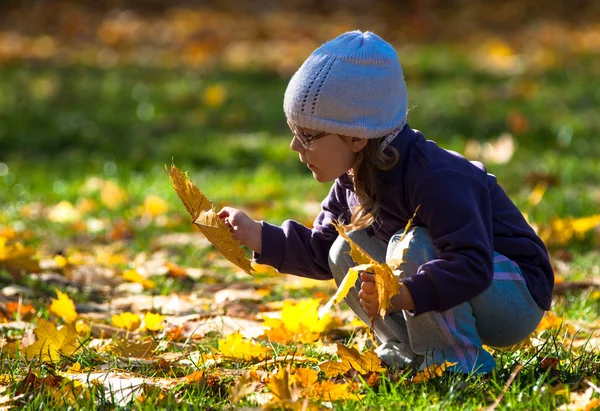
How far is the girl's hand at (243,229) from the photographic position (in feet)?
9.29

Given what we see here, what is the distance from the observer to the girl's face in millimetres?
2625

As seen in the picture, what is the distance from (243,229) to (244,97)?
19.8 ft

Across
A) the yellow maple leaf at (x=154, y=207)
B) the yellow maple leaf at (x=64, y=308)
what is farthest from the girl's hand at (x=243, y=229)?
the yellow maple leaf at (x=154, y=207)

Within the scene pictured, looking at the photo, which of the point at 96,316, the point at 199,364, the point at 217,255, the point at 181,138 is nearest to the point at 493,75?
the point at 181,138

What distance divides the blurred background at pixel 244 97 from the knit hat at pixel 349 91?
1.76 m

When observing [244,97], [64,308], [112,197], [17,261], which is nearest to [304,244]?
[64,308]

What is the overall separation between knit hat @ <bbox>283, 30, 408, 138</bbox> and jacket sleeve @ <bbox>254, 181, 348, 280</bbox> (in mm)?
352

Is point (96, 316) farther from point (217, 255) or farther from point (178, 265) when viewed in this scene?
point (217, 255)

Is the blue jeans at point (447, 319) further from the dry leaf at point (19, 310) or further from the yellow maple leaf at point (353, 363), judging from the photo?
the dry leaf at point (19, 310)

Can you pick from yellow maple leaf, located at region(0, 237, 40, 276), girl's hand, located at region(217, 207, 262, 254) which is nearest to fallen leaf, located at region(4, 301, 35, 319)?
yellow maple leaf, located at region(0, 237, 40, 276)

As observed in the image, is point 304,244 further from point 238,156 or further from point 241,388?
point 238,156

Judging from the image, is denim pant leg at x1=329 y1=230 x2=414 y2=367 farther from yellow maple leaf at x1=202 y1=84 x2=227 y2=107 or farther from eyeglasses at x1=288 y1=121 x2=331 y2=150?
yellow maple leaf at x1=202 y1=84 x2=227 y2=107

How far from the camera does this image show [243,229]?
9.31ft

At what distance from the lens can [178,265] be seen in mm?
4457
